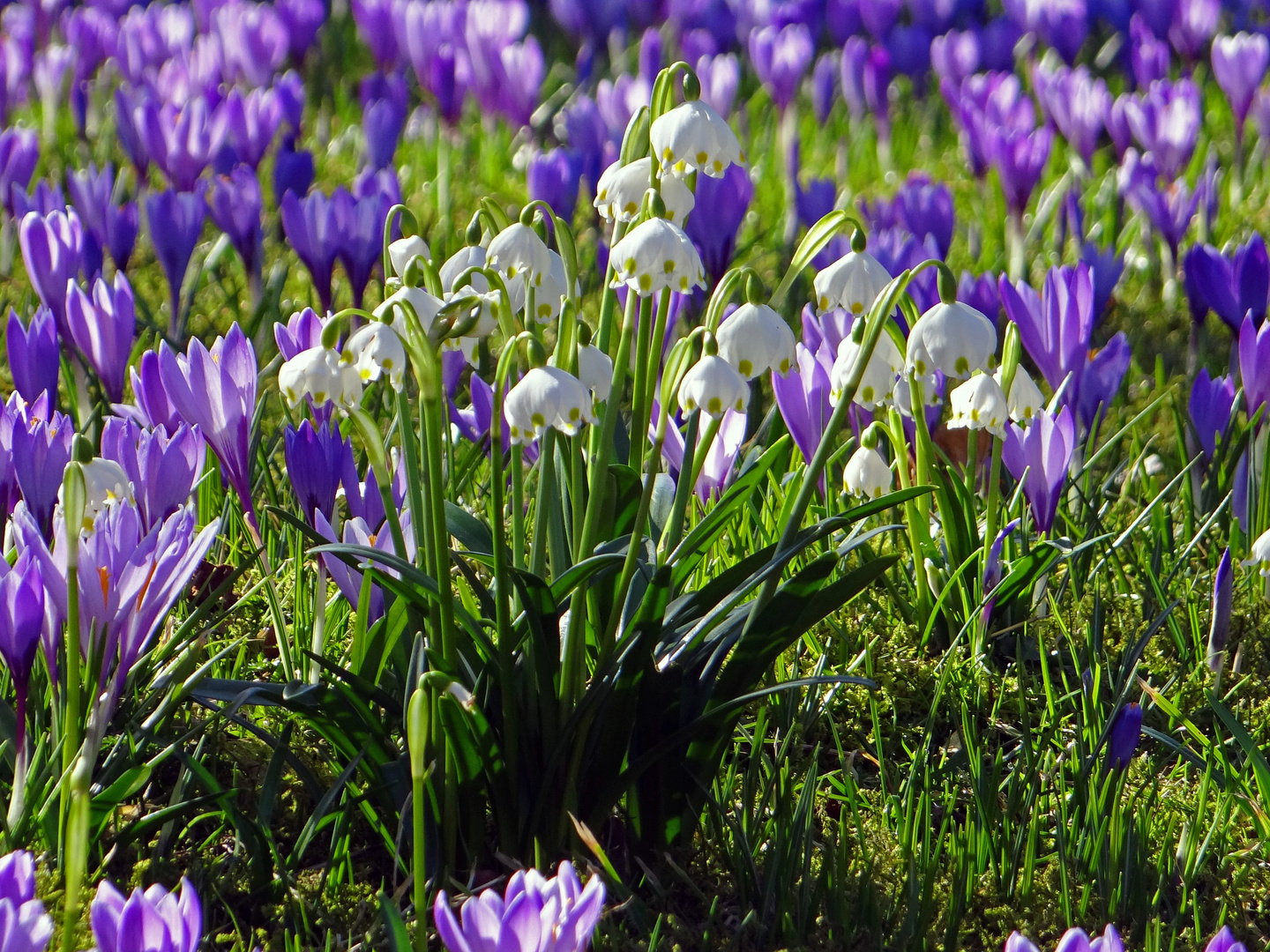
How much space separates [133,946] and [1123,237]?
3.48 m

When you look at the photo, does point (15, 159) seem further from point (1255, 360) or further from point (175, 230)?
point (1255, 360)

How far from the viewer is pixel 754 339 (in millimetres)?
1323

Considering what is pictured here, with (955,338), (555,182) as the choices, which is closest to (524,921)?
(955,338)

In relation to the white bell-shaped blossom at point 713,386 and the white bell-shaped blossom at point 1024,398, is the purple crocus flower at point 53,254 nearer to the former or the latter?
the white bell-shaped blossom at point 713,386

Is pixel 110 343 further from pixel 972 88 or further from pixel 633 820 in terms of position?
pixel 972 88

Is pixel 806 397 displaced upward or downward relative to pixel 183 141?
downward

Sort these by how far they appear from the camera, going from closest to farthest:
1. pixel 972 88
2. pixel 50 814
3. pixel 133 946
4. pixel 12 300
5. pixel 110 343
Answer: pixel 133 946
pixel 50 814
pixel 110 343
pixel 12 300
pixel 972 88

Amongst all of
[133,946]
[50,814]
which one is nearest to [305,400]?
[50,814]

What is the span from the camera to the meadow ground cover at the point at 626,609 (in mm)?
1360

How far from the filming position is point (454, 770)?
1.47 meters

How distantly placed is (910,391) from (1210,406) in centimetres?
74

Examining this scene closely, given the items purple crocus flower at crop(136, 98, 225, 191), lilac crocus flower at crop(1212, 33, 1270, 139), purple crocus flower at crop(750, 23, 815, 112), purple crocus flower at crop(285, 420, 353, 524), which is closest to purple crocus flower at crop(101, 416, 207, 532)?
purple crocus flower at crop(285, 420, 353, 524)

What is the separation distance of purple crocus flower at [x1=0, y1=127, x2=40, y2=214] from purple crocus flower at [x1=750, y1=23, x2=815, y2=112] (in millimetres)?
2550

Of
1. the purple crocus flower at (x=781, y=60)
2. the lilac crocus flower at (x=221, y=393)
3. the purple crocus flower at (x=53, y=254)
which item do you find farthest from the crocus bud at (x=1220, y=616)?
the purple crocus flower at (x=781, y=60)
